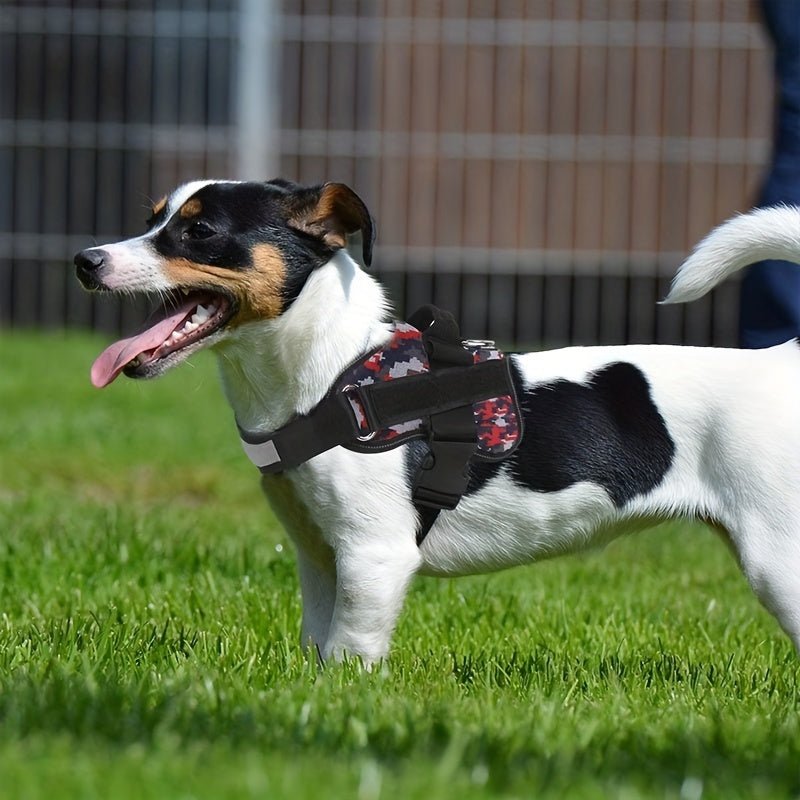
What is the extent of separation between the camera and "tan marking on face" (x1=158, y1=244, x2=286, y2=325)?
3250mm

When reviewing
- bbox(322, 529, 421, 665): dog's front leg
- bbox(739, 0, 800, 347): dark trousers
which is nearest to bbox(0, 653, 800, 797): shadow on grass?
bbox(322, 529, 421, 665): dog's front leg

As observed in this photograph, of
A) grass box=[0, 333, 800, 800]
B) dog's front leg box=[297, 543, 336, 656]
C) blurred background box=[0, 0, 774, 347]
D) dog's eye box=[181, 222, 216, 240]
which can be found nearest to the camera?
grass box=[0, 333, 800, 800]

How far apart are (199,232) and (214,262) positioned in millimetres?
81

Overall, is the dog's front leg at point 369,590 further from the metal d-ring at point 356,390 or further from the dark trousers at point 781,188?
the dark trousers at point 781,188

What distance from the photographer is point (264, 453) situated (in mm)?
3266

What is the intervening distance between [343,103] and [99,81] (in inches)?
66.9

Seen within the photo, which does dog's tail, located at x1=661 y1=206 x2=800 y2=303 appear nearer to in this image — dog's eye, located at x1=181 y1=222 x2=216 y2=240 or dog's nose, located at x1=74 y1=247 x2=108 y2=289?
dog's eye, located at x1=181 y1=222 x2=216 y2=240

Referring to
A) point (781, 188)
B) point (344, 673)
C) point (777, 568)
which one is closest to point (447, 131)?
point (781, 188)

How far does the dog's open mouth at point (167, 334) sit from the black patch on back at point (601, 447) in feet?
2.14

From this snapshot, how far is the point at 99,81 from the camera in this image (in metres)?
10.2

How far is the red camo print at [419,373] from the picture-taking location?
3.29 metres

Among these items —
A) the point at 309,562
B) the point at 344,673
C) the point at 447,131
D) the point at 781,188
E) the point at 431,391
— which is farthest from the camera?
the point at 447,131

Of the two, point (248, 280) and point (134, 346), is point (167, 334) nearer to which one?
point (134, 346)

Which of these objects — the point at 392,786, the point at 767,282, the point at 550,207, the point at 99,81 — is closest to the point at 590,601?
the point at 767,282
